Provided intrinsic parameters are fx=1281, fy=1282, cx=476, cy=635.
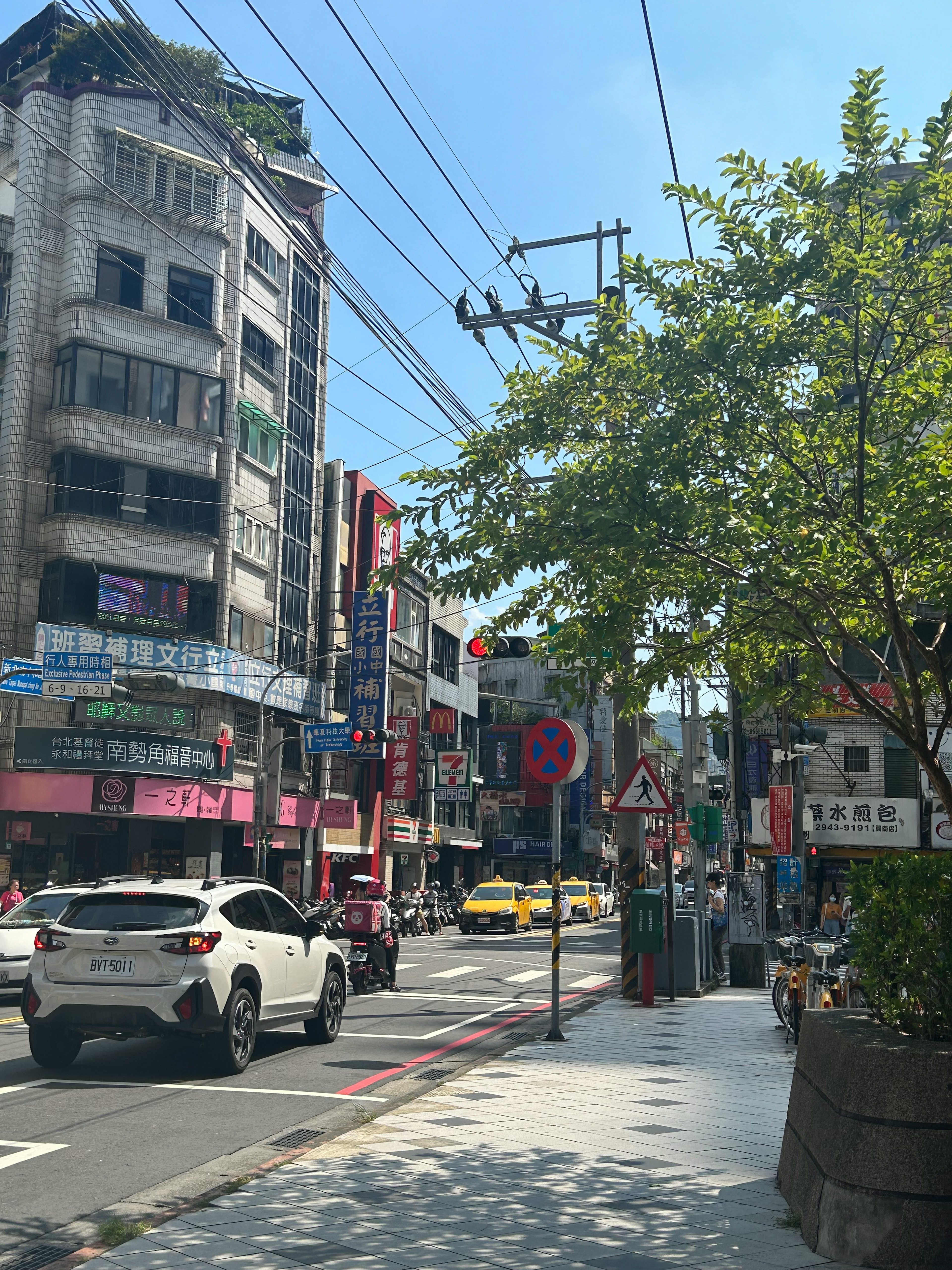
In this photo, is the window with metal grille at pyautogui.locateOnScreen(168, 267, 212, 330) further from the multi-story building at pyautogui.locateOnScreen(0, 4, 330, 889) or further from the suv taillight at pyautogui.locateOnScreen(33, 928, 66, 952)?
the suv taillight at pyautogui.locateOnScreen(33, 928, 66, 952)

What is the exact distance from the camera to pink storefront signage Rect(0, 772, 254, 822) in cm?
3544

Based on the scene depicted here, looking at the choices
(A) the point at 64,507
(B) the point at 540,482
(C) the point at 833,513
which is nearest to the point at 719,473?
(C) the point at 833,513

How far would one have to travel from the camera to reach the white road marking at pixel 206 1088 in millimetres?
10406

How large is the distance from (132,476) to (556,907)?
2806 cm

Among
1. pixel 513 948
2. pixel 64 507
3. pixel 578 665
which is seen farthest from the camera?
pixel 64 507

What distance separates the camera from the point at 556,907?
14281 millimetres

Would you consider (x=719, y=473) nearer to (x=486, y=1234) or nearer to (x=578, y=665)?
(x=578, y=665)

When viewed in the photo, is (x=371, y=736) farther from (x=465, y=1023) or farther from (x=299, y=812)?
(x=465, y=1023)

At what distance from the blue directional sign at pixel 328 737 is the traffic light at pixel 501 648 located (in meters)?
16.3

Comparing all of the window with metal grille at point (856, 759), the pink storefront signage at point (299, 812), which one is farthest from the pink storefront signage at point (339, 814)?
the window with metal grille at point (856, 759)

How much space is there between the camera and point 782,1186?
7.15 m

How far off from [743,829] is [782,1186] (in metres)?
35.4

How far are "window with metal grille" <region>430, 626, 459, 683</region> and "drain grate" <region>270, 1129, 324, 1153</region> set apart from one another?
180 ft

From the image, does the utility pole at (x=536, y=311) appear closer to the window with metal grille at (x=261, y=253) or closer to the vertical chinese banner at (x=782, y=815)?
the vertical chinese banner at (x=782, y=815)
